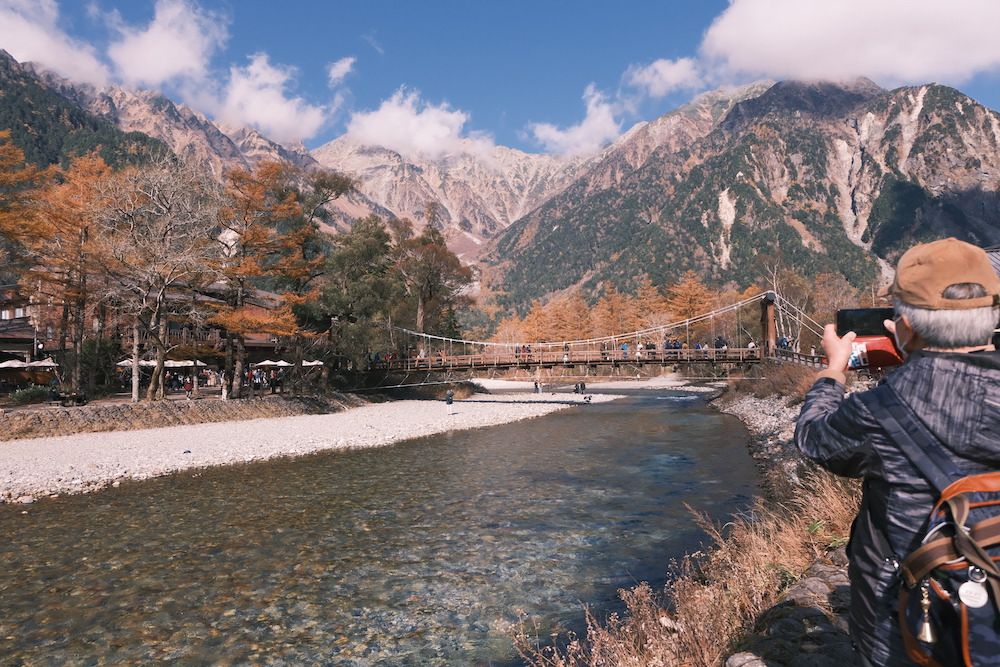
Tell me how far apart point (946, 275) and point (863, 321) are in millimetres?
622

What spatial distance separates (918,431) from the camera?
153cm

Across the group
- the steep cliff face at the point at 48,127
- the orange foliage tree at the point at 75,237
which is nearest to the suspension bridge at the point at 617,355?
the orange foliage tree at the point at 75,237

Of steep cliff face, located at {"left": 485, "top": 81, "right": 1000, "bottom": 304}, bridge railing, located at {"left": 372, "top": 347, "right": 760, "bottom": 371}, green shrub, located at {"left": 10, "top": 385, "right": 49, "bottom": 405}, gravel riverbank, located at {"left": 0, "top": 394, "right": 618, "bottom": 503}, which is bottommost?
gravel riverbank, located at {"left": 0, "top": 394, "right": 618, "bottom": 503}

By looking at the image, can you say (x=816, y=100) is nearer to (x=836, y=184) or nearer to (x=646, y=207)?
(x=836, y=184)

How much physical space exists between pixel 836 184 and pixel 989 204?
32498mm

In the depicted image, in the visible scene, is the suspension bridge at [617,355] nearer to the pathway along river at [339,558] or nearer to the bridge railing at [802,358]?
the bridge railing at [802,358]

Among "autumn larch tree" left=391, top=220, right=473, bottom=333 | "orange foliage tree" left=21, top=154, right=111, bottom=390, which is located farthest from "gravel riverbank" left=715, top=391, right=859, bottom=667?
"autumn larch tree" left=391, top=220, right=473, bottom=333

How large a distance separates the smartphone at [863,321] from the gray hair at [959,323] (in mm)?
484

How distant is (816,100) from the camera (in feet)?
579

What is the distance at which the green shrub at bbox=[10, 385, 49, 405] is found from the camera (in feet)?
76.4

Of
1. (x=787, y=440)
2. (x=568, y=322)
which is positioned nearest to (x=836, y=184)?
(x=568, y=322)

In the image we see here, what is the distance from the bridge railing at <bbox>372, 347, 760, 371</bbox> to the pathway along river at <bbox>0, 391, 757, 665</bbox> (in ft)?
62.6

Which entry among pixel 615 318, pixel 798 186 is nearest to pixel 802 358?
pixel 615 318

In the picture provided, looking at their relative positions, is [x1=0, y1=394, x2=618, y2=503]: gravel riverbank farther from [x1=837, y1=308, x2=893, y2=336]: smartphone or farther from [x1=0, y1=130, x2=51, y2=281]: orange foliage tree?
[x1=837, y1=308, x2=893, y2=336]: smartphone
